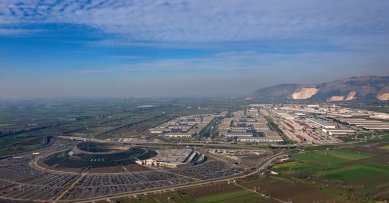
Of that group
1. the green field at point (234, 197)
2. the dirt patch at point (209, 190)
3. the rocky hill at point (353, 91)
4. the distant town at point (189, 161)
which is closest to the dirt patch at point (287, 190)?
the distant town at point (189, 161)

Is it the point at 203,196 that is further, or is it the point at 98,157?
the point at 98,157

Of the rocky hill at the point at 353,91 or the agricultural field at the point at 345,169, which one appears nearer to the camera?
the agricultural field at the point at 345,169

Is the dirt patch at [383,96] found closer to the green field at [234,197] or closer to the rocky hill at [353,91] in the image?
the rocky hill at [353,91]

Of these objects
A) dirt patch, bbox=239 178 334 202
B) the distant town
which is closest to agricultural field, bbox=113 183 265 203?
the distant town

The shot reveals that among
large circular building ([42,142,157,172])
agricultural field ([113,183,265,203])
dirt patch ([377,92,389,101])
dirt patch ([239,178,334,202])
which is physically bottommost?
dirt patch ([239,178,334,202])

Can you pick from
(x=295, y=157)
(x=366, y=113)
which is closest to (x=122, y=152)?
(x=295, y=157)

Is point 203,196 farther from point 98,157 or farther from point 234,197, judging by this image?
point 98,157

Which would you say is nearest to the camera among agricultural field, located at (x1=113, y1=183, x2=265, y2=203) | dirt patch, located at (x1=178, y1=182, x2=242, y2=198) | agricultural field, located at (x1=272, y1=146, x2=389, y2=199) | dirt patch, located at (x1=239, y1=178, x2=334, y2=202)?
agricultural field, located at (x1=113, y1=183, x2=265, y2=203)

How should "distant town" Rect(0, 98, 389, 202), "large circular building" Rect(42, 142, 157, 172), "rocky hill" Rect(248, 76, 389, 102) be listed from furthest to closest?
"rocky hill" Rect(248, 76, 389, 102) → "large circular building" Rect(42, 142, 157, 172) → "distant town" Rect(0, 98, 389, 202)

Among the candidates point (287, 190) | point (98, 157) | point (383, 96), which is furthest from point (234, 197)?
point (383, 96)

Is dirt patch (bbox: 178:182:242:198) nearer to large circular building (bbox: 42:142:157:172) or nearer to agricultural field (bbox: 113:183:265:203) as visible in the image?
→ agricultural field (bbox: 113:183:265:203)
